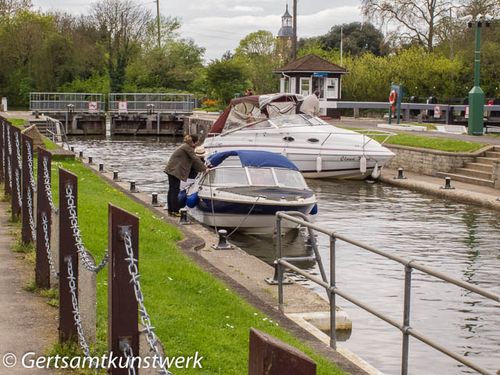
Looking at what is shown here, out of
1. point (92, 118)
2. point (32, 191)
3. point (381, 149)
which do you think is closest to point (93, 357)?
point (32, 191)

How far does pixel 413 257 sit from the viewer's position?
18078mm

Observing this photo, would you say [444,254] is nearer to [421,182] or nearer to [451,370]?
[451,370]

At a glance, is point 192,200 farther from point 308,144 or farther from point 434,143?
point 434,143

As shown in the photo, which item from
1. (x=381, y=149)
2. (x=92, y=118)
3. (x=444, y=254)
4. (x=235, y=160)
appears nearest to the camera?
(x=444, y=254)

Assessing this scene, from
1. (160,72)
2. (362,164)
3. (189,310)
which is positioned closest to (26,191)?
(189,310)

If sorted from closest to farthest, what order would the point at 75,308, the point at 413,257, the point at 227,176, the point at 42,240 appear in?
the point at 75,308 → the point at 42,240 → the point at 413,257 → the point at 227,176

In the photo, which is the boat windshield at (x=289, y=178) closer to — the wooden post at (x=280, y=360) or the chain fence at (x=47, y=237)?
the chain fence at (x=47, y=237)

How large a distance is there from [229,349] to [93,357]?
57.7 inches

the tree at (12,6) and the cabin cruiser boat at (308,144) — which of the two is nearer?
the cabin cruiser boat at (308,144)

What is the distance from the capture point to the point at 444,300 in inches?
545

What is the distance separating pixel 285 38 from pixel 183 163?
8691 cm

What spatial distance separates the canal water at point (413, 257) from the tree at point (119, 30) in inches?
2530

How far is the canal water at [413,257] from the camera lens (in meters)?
11.4

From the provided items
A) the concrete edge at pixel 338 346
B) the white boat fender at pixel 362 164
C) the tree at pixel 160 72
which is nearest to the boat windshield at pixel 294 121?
the white boat fender at pixel 362 164
